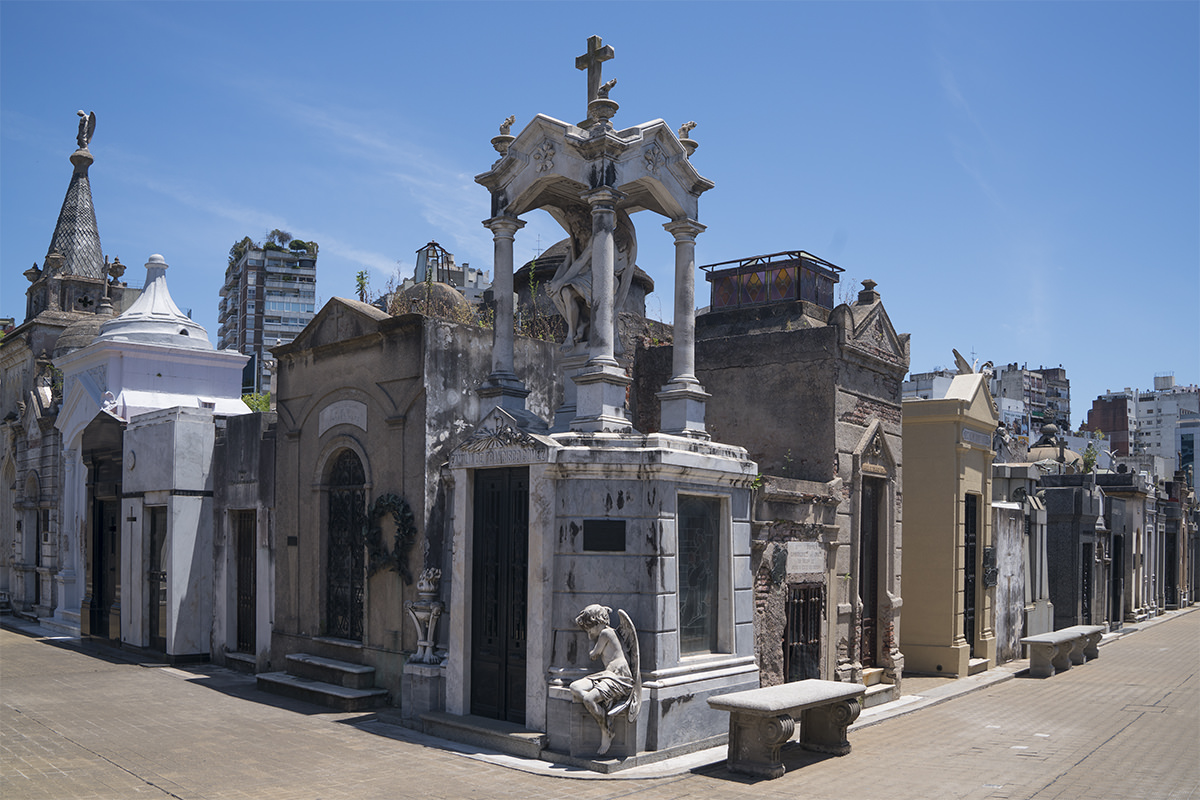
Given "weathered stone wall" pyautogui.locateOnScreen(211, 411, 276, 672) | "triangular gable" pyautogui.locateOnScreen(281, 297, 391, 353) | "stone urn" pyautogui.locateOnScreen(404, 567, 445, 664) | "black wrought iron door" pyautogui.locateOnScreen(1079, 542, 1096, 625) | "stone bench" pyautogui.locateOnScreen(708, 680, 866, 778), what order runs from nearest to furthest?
1. "stone bench" pyautogui.locateOnScreen(708, 680, 866, 778)
2. "stone urn" pyautogui.locateOnScreen(404, 567, 445, 664)
3. "triangular gable" pyautogui.locateOnScreen(281, 297, 391, 353)
4. "weathered stone wall" pyautogui.locateOnScreen(211, 411, 276, 672)
5. "black wrought iron door" pyautogui.locateOnScreen(1079, 542, 1096, 625)

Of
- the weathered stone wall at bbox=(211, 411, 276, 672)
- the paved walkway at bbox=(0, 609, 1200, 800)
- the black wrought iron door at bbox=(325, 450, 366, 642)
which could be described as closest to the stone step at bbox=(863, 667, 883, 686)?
the paved walkway at bbox=(0, 609, 1200, 800)

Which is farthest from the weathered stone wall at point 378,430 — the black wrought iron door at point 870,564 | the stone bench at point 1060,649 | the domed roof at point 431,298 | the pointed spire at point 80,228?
the pointed spire at point 80,228

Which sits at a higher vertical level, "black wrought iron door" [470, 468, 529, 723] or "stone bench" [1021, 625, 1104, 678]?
"black wrought iron door" [470, 468, 529, 723]

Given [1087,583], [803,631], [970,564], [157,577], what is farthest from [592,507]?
[1087,583]

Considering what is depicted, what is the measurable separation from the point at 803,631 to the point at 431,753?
16.2 ft

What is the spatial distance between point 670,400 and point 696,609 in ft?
6.96

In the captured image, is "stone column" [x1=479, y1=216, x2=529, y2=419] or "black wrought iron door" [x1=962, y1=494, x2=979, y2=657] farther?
"black wrought iron door" [x1=962, y1=494, x2=979, y2=657]

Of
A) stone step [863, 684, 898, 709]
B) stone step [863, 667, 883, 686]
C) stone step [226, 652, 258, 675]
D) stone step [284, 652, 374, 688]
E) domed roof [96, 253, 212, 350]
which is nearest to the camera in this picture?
stone step [284, 652, 374, 688]

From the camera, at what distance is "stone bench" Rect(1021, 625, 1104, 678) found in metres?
16.4

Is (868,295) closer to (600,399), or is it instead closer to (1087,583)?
(600,399)

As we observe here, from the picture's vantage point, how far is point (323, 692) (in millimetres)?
11477

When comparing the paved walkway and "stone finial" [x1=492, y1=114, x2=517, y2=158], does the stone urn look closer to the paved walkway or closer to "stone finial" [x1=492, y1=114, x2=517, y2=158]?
the paved walkway

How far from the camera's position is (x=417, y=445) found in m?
11.3

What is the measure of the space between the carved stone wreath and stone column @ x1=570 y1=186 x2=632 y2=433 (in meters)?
2.76
